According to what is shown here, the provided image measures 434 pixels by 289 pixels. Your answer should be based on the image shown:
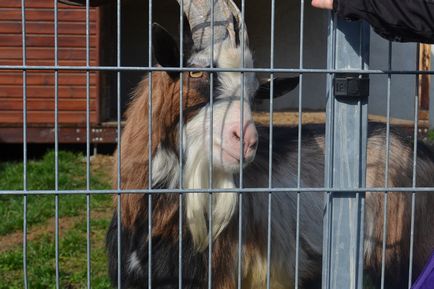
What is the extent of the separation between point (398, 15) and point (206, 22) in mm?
1302

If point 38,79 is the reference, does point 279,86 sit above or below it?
below

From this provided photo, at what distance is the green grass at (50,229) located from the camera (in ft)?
18.0

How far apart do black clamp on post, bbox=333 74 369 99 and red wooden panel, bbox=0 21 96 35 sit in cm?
661

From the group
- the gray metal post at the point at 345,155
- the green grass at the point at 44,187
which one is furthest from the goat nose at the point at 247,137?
the green grass at the point at 44,187

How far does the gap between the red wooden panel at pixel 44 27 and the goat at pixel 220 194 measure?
5201 mm

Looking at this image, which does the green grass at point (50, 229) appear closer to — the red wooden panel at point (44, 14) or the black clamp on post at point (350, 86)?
the red wooden panel at point (44, 14)

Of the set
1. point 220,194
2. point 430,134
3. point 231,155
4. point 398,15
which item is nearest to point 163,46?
point 231,155

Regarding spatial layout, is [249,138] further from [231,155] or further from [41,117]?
[41,117]

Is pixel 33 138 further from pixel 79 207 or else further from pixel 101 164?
pixel 79 207

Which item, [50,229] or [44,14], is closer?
[50,229]

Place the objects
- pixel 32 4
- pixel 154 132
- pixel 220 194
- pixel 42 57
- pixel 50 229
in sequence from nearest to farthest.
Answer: pixel 220 194
pixel 154 132
pixel 50 229
pixel 32 4
pixel 42 57

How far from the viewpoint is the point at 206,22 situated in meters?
4.01

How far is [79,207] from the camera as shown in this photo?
285 inches

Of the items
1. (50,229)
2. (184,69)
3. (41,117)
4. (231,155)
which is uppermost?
(184,69)
